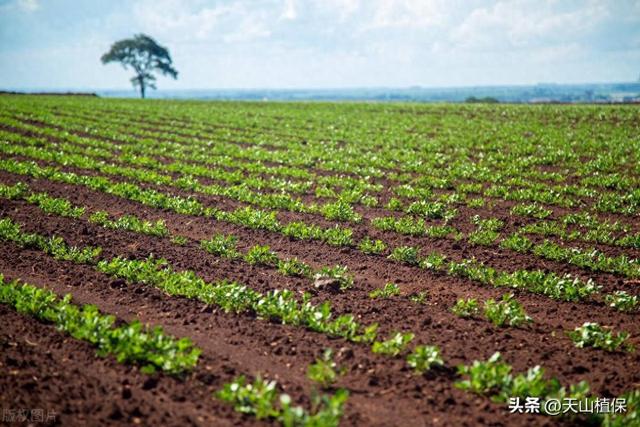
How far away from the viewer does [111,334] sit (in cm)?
582

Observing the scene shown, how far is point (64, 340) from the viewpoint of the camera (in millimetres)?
6020

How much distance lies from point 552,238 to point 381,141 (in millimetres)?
15610

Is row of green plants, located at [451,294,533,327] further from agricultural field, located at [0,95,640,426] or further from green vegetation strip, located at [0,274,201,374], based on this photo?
green vegetation strip, located at [0,274,201,374]

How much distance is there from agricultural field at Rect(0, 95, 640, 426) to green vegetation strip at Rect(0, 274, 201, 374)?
0.03 m

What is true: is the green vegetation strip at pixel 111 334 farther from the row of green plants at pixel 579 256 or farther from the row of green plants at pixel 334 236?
the row of green plants at pixel 579 256

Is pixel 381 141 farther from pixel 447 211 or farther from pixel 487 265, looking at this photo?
pixel 487 265

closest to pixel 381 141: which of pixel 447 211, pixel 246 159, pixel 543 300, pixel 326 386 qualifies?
pixel 246 159

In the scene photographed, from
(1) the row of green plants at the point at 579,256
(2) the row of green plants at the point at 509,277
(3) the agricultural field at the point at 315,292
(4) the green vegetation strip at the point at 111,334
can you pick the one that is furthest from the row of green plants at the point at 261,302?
(1) the row of green plants at the point at 579,256

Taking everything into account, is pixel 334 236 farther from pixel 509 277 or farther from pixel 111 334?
pixel 111 334

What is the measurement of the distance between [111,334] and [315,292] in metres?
3.17

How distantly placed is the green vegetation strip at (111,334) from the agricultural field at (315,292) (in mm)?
27

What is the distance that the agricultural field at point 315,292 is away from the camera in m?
5.12

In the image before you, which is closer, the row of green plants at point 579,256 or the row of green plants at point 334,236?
the row of green plants at point 334,236

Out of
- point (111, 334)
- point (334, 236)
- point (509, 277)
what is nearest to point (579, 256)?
point (509, 277)
